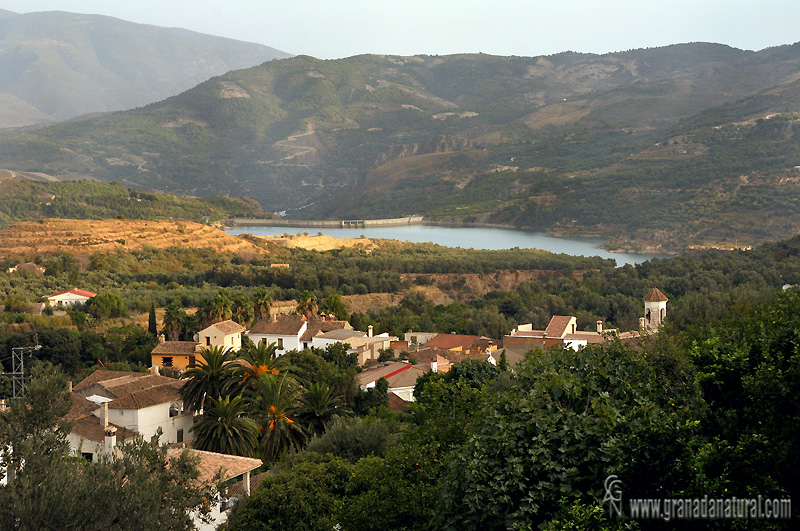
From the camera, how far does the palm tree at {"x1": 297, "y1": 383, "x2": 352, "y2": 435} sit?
20938mm

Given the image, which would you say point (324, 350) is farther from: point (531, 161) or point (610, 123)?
point (610, 123)

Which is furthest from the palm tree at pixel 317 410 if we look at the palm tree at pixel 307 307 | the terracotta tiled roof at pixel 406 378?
the palm tree at pixel 307 307

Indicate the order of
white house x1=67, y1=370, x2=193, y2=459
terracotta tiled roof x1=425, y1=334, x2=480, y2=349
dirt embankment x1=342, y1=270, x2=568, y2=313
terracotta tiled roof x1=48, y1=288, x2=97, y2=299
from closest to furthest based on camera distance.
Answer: white house x1=67, y1=370, x2=193, y2=459
terracotta tiled roof x1=425, y1=334, x2=480, y2=349
terracotta tiled roof x1=48, y1=288, x2=97, y2=299
dirt embankment x1=342, y1=270, x2=568, y2=313

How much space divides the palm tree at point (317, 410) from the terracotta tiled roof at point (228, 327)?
14059mm

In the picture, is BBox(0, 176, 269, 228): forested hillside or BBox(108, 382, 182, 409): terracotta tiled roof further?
BBox(0, 176, 269, 228): forested hillside

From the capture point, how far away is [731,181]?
358 ft

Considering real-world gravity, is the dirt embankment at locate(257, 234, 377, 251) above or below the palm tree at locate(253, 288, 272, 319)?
below

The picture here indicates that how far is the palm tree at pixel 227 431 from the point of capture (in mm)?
19422

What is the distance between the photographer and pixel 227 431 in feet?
63.9

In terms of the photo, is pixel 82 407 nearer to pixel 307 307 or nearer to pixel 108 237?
pixel 307 307

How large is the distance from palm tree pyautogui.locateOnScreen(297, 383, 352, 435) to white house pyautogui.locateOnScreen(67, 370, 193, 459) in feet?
10.5

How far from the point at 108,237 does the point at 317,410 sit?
168 feet

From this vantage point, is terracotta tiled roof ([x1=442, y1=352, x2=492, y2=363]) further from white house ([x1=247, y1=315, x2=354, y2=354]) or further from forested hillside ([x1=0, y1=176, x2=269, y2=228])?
forested hillside ([x1=0, y1=176, x2=269, y2=228])

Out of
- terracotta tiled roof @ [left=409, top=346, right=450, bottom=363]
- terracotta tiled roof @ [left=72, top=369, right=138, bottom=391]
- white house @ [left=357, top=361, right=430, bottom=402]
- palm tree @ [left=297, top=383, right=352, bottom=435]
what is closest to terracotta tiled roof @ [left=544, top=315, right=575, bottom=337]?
terracotta tiled roof @ [left=409, top=346, right=450, bottom=363]
